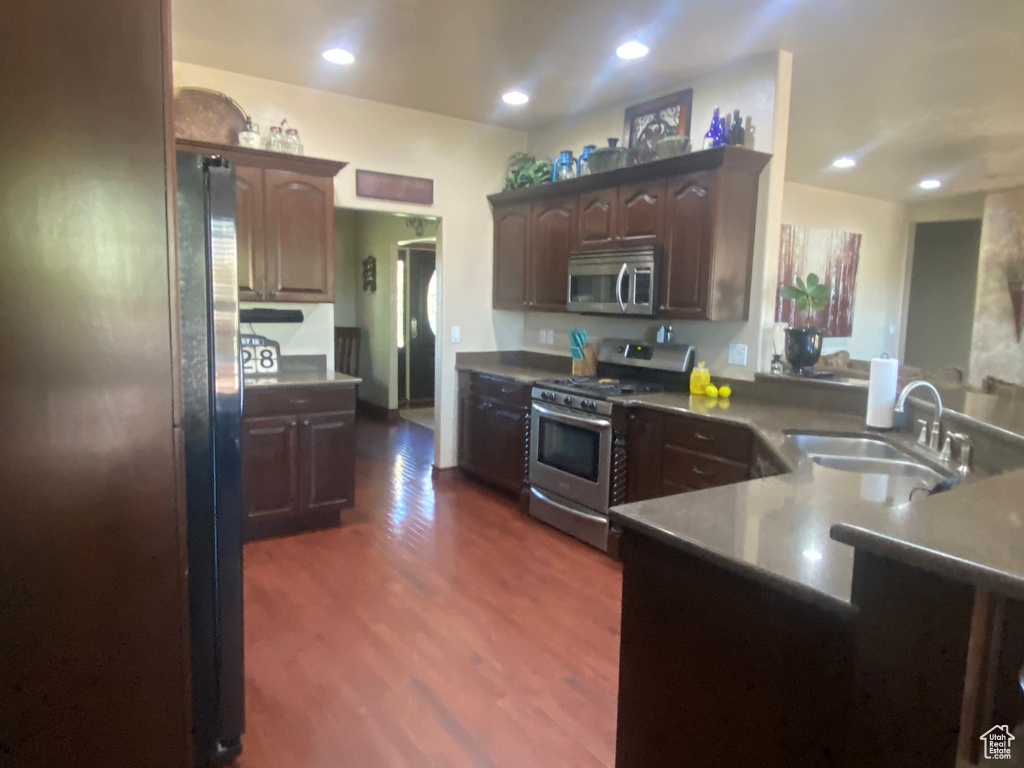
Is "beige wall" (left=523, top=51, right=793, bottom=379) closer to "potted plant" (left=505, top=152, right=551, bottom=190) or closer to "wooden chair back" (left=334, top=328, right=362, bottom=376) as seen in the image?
"potted plant" (left=505, top=152, right=551, bottom=190)

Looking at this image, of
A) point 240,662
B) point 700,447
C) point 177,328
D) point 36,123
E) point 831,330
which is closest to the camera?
point 36,123

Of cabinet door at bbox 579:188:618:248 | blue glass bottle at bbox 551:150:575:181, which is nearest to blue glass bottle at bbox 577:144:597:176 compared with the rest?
Result: blue glass bottle at bbox 551:150:575:181

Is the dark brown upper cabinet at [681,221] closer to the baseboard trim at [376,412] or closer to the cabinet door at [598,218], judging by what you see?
the cabinet door at [598,218]

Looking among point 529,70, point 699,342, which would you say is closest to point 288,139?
point 529,70

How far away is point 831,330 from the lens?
22.6ft

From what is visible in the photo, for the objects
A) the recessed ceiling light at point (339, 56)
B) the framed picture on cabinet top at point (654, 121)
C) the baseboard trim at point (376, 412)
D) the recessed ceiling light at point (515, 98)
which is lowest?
the baseboard trim at point (376, 412)

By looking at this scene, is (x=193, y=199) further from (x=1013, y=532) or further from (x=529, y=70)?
(x=529, y=70)

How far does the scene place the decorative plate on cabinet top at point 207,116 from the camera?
12.2 ft

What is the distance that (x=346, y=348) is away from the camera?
7.55 meters

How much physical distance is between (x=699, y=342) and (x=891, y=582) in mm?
3025

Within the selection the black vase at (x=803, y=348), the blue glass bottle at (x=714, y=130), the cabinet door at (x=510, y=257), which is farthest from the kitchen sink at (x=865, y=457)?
the cabinet door at (x=510, y=257)

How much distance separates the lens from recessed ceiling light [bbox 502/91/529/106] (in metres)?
4.10

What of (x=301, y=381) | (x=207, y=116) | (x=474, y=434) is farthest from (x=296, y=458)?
(x=207, y=116)

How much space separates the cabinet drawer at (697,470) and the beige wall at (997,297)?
4.72 metres
